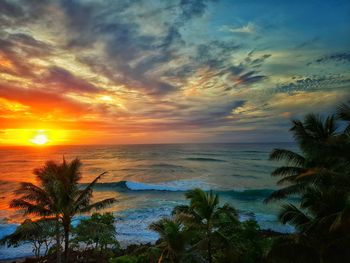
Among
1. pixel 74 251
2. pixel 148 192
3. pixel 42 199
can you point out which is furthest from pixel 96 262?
pixel 148 192

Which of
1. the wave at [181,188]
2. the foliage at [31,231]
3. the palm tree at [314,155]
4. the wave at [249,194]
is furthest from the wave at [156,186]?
the palm tree at [314,155]

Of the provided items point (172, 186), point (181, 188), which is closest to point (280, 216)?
point (181, 188)

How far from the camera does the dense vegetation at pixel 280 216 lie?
332 inches

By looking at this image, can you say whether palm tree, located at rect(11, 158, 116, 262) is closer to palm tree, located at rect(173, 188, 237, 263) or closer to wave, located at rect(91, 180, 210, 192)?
palm tree, located at rect(173, 188, 237, 263)

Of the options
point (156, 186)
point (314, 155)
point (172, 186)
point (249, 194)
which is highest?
point (314, 155)

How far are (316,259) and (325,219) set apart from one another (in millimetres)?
2466

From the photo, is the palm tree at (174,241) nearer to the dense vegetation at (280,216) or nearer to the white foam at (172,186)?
the dense vegetation at (280,216)

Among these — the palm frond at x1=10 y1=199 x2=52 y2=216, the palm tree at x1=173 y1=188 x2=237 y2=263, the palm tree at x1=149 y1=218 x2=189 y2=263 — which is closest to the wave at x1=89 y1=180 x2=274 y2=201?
the palm tree at x1=173 y1=188 x2=237 y2=263

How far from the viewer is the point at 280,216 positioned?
10758 millimetres

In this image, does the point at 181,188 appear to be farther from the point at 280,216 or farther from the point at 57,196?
the point at 280,216

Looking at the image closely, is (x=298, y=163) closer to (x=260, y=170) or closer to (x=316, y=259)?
(x=316, y=259)

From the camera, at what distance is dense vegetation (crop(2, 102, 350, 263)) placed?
27.6 ft

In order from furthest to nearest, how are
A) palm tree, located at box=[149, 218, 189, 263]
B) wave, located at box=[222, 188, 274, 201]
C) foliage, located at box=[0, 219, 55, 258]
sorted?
1. wave, located at box=[222, 188, 274, 201]
2. foliage, located at box=[0, 219, 55, 258]
3. palm tree, located at box=[149, 218, 189, 263]

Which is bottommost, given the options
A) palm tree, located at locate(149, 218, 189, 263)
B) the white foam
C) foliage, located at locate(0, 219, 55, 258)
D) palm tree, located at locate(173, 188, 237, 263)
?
the white foam
